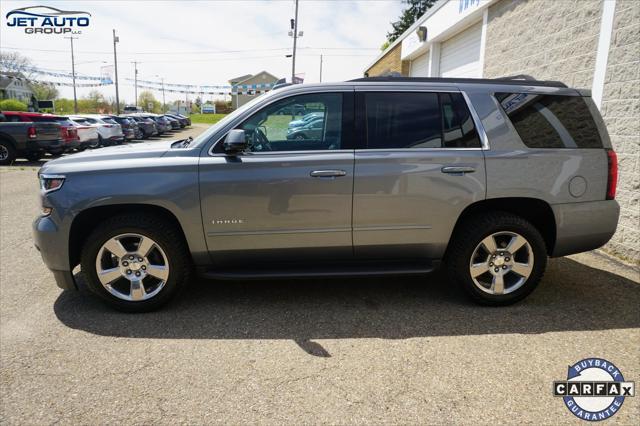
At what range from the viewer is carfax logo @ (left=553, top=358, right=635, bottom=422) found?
2547 millimetres

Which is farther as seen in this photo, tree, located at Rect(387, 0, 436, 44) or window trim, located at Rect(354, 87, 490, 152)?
tree, located at Rect(387, 0, 436, 44)

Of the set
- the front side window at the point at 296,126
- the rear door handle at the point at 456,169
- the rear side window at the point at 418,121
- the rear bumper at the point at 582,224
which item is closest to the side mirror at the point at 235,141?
the front side window at the point at 296,126

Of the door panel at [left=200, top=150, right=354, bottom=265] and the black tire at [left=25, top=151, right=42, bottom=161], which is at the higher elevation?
the door panel at [left=200, top=150, right=354, bottom=265]

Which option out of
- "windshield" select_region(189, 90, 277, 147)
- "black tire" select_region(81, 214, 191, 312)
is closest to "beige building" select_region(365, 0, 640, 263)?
"windshield" select_region(189, 90, 277, 147)

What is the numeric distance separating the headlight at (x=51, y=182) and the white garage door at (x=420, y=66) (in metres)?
12.2

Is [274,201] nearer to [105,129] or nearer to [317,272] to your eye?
[317,272]

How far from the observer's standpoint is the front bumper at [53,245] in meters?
3.54

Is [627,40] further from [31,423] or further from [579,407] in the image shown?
[31,423]

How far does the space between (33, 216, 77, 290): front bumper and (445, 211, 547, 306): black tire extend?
10.6ft

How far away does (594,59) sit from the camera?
5.68m

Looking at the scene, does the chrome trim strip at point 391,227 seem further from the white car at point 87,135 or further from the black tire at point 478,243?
the white car at point 87,135

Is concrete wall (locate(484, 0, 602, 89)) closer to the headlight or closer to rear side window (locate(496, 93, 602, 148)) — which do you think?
rear side window (locate(496, 93, 602, 148))

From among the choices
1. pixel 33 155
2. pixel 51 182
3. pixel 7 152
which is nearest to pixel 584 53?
pixel 51 182

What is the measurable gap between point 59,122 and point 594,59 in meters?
15.7
